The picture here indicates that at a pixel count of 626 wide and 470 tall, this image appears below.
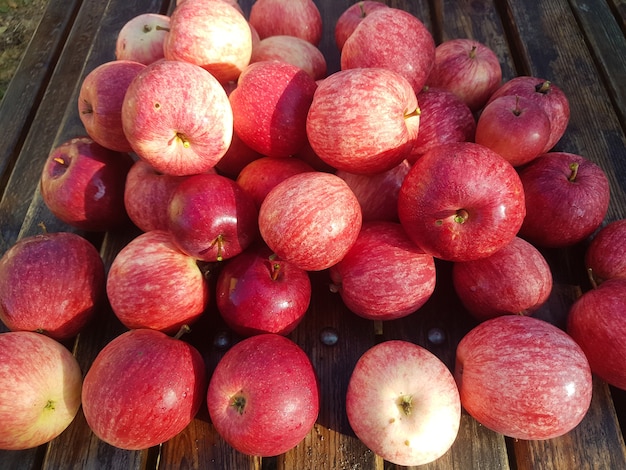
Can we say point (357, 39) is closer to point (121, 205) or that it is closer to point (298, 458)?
point (121, 205)

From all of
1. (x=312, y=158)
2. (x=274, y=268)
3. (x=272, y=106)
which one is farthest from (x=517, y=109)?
(x=274, y=268)

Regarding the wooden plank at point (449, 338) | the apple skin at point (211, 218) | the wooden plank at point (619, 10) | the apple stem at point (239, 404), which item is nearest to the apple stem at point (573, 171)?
the wooden plank at point (449, 338)

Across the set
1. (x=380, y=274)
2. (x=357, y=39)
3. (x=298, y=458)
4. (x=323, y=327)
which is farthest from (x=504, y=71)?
(x=298, y=458)

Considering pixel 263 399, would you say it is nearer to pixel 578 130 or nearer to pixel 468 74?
pixel 468 74

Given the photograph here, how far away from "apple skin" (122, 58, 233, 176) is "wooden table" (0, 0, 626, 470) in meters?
0.53

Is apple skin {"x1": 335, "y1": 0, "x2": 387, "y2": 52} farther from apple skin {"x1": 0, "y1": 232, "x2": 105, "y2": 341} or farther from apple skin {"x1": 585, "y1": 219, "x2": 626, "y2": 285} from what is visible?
apple skin {"x1": 0, "y1": 232, "x2": 105, "y2": 341}

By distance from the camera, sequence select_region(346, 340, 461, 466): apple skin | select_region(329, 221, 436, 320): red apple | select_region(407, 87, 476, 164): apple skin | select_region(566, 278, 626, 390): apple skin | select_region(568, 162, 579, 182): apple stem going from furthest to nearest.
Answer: select_region(407, 87, 476, 164): apple skin → select_region(568, 162, 579, 182): apple stem → select_region(329, 221, 436, 320): red apple → select_region(566, 278, 626, 390): apple skin → select_region(346, 340, 461, 466): apple skin

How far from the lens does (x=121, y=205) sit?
172 centimetres

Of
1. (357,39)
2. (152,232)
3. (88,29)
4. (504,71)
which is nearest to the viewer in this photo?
(152,232)

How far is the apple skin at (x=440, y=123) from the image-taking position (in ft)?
5.24

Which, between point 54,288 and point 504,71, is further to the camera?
point 504,71

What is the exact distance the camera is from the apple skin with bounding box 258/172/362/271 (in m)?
1.28

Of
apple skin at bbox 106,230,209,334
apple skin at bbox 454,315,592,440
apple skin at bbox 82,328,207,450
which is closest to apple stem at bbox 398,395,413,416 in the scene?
apple skin at bbox 454,315,592,440

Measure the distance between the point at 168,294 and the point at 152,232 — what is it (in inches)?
9.8
